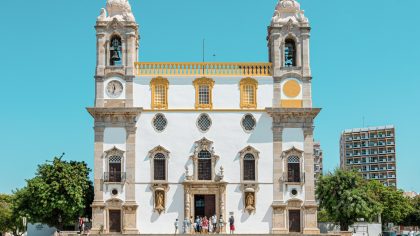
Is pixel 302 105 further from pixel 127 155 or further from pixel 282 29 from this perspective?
pixel 127 155

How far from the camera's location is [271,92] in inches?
1818

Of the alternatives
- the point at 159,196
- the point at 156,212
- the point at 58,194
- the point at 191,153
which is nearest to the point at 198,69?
the point at 191,153

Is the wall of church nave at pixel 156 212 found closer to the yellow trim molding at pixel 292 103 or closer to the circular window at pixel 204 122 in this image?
the circular window at pixel 204 122

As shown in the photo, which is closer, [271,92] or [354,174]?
[271,92]

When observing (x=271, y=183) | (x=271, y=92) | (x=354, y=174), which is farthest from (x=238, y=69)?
(x=354, y=174)

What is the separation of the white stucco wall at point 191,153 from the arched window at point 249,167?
0.47 meters

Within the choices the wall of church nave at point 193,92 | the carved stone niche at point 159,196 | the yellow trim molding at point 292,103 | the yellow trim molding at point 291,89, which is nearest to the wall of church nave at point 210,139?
the wall of church nave at point 193,92

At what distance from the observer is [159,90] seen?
1815 inches

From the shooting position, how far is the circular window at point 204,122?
4584cm

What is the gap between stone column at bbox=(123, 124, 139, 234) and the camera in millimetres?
44156

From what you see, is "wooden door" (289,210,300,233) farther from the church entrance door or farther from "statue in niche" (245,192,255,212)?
the church entrance door

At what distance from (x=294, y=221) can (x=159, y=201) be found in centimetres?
874

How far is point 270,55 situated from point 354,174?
10543 mm

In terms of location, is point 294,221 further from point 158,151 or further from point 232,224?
point 158,151
